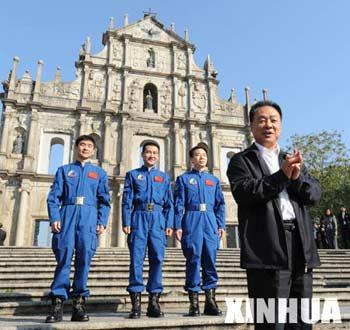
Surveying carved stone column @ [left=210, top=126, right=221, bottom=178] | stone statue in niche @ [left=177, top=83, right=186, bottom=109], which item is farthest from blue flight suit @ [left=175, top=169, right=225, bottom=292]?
stone statue in niche @ [left=177, top=83, right=186, bottom=109]

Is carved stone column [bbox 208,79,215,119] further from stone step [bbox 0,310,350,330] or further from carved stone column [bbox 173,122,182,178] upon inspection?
stone step [bbox 0,310,350,330]

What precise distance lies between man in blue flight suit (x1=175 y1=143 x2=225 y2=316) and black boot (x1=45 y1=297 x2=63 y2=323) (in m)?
1.46

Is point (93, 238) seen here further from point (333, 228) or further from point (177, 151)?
point (177, 151)

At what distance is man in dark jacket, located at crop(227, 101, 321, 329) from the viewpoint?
5.91 ft

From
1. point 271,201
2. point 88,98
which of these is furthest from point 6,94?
point 271,201

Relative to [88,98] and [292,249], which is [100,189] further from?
[88,98]

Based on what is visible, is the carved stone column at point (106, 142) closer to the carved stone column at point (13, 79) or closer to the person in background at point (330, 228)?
the carved stone column at point (13, 79)

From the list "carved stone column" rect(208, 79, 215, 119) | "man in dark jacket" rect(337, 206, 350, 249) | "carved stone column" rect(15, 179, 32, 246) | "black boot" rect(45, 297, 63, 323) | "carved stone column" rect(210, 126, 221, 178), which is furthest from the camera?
"carved stone column" rect(208, 79, 215, 119)

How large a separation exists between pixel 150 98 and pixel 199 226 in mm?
16883

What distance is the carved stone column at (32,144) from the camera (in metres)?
17.1

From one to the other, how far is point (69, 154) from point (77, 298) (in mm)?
15130

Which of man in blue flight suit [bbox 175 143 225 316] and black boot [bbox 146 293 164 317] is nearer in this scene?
black boot [bbox 146 293 164 317]

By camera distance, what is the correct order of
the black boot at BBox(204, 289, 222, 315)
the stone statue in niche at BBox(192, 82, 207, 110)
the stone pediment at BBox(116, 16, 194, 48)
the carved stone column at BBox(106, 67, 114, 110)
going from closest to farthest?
the black boot at BBox(204, 289, 222, 315) → the carved stone column at BBox(106, 67, 114, 110) → the stone statue in niche at BBox(192, 82, 207, 110) → the stone pediment at BBox(116, 16, 194, 48)

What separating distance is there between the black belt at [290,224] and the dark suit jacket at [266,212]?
0.02m
